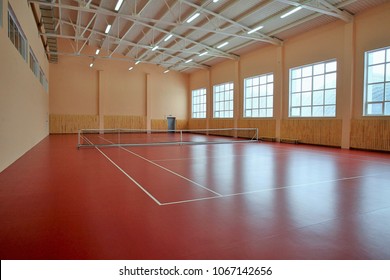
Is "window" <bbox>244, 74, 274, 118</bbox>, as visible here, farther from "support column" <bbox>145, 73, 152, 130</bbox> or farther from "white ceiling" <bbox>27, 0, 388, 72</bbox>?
"support column" <bbox>145, 73, 152, 130</bbox>

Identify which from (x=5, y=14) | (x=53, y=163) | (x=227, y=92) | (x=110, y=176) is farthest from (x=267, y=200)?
(x=227, y=92)

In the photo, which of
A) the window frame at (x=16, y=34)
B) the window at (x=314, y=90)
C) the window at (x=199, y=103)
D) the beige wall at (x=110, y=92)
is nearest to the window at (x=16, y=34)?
the window frame at (x=16, y=34)

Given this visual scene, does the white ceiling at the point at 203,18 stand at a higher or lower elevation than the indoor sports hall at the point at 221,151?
higher

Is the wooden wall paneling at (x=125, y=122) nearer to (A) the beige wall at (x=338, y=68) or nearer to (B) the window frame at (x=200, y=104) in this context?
(B) the window frame at (x=200, y=104)

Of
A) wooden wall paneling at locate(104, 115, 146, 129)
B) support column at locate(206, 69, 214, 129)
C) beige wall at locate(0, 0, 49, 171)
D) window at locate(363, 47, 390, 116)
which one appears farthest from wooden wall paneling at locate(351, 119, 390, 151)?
wooden wall paneling at locate(104, 115, 146, 129)

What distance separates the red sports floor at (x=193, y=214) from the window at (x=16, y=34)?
5.10 metres

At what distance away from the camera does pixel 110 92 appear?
106 ft

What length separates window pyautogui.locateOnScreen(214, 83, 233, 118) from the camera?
2878cm

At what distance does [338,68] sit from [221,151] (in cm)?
910

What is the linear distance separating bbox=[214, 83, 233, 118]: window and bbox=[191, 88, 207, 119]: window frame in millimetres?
2367

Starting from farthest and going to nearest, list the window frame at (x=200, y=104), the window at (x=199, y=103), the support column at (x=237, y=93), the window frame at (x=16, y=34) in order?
1. the window at (x=199, y=103)
2. the window frame at (x=200, y=104)
3. the support column at (x=237, y=93)
4. the window frame at (x=16, y=34)

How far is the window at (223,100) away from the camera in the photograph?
28781mm
